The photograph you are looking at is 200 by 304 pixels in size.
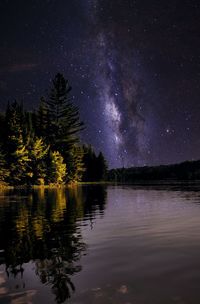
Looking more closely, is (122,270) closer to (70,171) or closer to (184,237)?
(184,237)

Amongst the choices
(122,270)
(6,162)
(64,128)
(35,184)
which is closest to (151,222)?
(122,270)

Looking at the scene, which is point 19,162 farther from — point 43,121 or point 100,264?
point 100,264

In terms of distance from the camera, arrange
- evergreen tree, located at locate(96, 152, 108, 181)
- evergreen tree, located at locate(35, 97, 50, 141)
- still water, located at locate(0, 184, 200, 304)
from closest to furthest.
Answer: still water, located at locate(0, 184, 200, 304)
evergreen tree, located at locate(35, 97, 50, 141)
evergreen tree, located at locate(96, 152, 108, 181)

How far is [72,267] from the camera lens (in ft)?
29.9

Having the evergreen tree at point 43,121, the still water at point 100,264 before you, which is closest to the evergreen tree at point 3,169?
the evergreen tree at point 43,121

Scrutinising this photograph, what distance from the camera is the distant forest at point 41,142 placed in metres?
64.9

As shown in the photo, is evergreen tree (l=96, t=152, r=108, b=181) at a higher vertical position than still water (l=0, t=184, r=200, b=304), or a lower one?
higher

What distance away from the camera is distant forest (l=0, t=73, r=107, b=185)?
64938mm

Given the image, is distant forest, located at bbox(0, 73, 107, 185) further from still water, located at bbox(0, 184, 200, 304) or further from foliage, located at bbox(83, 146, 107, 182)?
still water, located at bbox(0, 184, 200, 304)

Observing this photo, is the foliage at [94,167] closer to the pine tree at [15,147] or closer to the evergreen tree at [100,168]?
the evergreen tree at [100,168]

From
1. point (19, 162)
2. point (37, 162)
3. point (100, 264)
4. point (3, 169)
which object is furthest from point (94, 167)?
point (100, 264)

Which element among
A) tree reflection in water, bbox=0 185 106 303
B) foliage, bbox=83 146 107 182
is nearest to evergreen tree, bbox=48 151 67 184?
foliage, bbox=83 146 107 182

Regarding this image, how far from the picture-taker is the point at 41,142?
74875 mm

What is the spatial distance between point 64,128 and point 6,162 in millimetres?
28607
